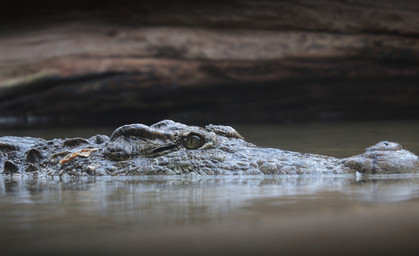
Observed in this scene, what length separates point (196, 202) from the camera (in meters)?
2.28

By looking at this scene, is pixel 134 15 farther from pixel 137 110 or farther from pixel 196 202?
pixel 196 202

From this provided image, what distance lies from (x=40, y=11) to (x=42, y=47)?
0.71 metres

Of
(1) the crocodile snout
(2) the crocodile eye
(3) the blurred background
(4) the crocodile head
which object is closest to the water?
(1) the crocodile snout

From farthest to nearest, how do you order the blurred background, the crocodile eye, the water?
the blurred background → the crocodile eye → the water

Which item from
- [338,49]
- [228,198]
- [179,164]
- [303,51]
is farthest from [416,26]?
[228,198]

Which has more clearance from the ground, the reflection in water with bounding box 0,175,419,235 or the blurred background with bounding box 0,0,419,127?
the blurred background with bounding box 0,0,419,127

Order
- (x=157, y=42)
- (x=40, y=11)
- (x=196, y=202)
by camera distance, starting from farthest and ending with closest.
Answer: (x=40, y=11) → (x=157, y=42) → (x=196, y=202)

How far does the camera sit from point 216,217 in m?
1.83

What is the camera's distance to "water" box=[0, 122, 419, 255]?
1411 mm

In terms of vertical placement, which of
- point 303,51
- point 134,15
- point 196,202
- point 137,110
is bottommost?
point 196,202

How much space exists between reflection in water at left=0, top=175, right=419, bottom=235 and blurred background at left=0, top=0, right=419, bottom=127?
5.37 meters

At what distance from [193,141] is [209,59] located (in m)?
4.87

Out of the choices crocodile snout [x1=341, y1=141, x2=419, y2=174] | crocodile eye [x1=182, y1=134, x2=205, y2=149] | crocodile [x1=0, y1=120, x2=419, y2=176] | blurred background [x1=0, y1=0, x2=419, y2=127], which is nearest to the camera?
crocodile snout [x1=341, y1=141, x2=419, y2=174]

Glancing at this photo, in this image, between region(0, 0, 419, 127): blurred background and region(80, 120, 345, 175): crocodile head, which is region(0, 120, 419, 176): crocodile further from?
region(0, 0, 419, 127): blurred background
